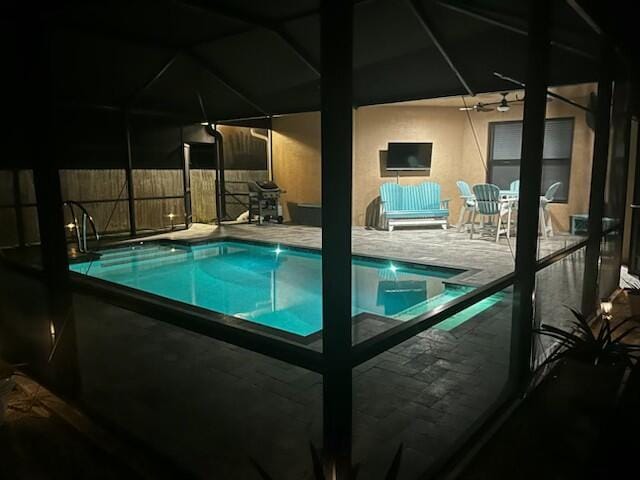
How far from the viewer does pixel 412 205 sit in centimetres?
992

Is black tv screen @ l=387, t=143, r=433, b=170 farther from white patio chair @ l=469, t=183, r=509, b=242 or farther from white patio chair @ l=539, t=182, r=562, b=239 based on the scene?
white patio chair @ l=539, t=182, r=562, b=239

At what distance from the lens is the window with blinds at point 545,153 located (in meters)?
8.74

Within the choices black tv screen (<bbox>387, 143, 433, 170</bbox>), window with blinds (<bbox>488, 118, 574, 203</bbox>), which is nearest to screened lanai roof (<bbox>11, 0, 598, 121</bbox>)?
black tv screen (<bbox>387, 143, 433, 170</bbox>)

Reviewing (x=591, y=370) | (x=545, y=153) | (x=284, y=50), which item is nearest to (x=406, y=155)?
(x=545, y=153)

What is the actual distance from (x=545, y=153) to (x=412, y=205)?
277 centimetres

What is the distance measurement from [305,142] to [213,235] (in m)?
3.57

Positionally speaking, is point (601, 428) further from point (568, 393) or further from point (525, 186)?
point (525, 186)

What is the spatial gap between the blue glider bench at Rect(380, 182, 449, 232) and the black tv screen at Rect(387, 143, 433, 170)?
439 millimetres

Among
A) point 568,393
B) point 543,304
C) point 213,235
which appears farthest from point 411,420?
point 213,235

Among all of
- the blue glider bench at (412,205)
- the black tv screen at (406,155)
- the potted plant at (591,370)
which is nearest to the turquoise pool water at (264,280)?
the potted plant at (591,370)

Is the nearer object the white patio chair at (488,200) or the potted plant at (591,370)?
the potted plant at (591,370)

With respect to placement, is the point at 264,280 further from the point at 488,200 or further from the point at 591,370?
the point at 591,370

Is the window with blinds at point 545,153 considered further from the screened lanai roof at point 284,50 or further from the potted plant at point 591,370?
the potted plant at point 591,370

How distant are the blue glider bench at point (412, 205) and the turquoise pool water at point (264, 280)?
297 centimetres
